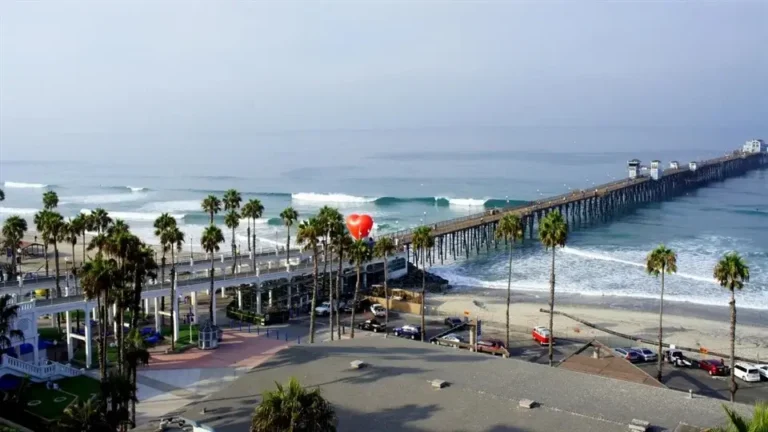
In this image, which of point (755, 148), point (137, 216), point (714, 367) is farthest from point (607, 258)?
point (755, 148)

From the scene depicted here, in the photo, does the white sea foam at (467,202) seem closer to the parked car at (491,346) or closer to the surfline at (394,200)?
the surfline at (394,200)

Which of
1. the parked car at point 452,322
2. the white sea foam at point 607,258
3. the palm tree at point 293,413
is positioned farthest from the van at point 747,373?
the white sea foam at point 607,258

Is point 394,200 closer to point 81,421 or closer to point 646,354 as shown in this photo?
point 646,354

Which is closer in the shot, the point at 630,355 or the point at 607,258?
the point at 630,355

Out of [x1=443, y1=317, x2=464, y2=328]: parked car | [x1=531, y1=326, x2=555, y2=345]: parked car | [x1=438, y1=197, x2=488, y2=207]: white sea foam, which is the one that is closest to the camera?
[x1=531, y1=326, x2=555, y2=345]: parked car

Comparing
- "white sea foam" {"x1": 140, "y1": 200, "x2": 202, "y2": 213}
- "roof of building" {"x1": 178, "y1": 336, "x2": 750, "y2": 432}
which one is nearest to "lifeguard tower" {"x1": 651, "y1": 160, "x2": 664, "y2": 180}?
"white sea foam" {"x1": 140, "y1": 200, "x2": 202, "y2": 213}

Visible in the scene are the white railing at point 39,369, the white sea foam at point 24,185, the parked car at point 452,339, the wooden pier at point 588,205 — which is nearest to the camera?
the white railing at point 39,369

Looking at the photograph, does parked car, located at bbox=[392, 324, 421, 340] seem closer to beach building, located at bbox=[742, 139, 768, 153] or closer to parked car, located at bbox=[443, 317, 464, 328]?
parked car, located at bbox=[443, 317, 464, 328]
